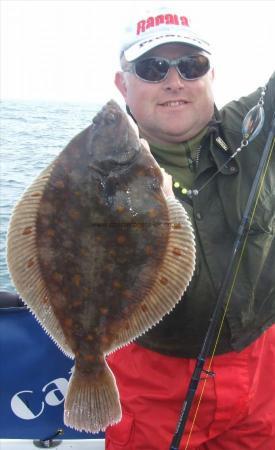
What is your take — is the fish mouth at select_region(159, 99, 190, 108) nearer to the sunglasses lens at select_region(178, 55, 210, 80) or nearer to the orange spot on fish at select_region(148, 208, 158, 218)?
the sunglasses lens at select_region(178, 55, 210, 80)

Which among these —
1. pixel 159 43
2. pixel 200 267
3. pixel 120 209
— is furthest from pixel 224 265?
pixel 159 43

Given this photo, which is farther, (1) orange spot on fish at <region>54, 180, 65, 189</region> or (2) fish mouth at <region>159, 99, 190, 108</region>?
(2) fish mouth at <region>159, 99, 190, 108</region>

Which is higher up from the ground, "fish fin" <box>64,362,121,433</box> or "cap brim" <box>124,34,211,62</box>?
"cap brim" <box>124,34,211,62</box>

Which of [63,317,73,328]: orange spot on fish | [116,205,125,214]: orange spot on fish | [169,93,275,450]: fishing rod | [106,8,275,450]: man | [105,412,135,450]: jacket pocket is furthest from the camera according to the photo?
[105,412,135,450]: jacket pocket

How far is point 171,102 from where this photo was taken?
2609mm

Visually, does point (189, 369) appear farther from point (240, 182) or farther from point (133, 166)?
point (133, 166)

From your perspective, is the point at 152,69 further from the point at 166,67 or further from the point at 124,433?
the point at 124,433

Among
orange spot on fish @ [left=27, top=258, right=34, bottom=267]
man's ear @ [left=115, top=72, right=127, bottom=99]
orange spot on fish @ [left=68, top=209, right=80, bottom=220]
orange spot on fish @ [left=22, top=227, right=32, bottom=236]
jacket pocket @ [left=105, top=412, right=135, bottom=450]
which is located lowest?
jacket pocket @ [left=105, top=412, right=135, bottom=450]

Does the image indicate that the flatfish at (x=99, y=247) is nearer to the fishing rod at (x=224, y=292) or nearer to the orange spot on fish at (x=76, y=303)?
the orange spot on fish at (x=76, y=303)

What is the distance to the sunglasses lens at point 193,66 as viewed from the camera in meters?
2.53

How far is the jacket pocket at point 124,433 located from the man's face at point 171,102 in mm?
1445

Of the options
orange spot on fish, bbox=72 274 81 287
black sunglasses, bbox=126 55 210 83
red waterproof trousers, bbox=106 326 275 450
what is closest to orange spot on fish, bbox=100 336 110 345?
orange spot on fish, bbox=72 274 81 287

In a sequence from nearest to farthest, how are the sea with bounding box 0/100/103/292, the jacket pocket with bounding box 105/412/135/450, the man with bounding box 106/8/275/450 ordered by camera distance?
the man with bounding box 106/8/275/450 < the jacket pocket with bounding box 105/412/135/450 < the sea with bounding box 0/100/103/292

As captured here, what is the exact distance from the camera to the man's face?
2.56 meters
